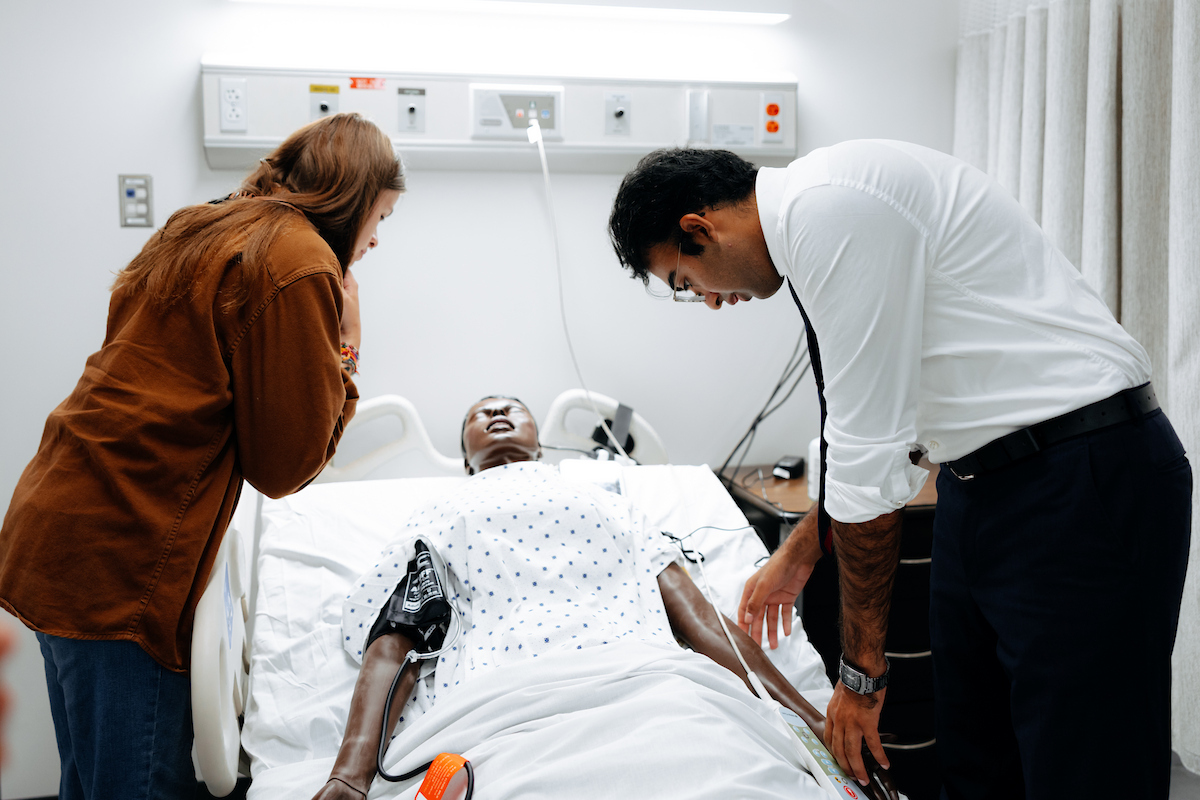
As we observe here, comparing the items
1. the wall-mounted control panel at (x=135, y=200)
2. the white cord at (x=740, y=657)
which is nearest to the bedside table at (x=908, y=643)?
the white cord at (x=740, y=657)

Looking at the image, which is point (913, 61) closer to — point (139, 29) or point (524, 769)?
point (139, 29)

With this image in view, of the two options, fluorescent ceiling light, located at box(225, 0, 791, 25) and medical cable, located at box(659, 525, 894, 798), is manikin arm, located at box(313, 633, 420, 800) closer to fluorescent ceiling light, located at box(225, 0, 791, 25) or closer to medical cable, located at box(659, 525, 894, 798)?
medical cable, located at box(659, 525, 894, 798)

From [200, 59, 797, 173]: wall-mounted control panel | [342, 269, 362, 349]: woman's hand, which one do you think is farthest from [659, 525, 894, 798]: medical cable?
[200, 59, 797, 173]: wall-mounted control panel

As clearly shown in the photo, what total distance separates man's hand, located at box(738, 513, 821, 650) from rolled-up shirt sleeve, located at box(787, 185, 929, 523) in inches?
14.0

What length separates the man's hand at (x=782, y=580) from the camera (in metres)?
1.49

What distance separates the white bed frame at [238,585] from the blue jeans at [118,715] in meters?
0.05

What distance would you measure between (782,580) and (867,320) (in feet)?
2.04

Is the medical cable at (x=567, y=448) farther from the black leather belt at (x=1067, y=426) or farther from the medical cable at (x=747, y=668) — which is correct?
the black leather belt at (x=1067, y=426)

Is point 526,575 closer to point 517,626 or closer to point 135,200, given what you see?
point 517,626

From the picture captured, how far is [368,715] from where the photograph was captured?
57.6 inches

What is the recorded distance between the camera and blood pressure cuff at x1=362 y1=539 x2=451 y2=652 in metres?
1.64

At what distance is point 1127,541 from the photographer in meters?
1.12

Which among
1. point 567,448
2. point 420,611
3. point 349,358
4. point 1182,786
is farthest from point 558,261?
point 1182,786

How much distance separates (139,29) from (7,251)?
2.21ft
